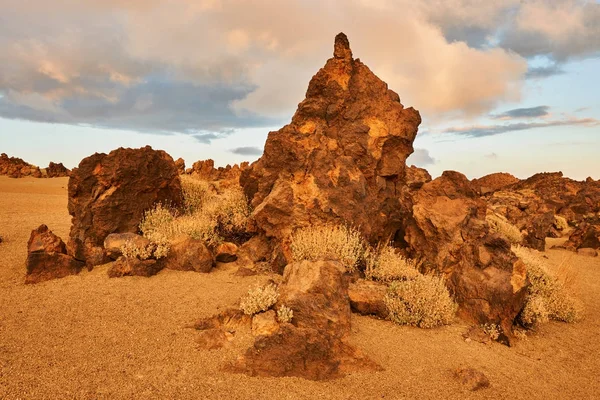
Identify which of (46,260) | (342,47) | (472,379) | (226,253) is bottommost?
(472,379)

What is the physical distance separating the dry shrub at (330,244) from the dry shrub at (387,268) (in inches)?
10.6

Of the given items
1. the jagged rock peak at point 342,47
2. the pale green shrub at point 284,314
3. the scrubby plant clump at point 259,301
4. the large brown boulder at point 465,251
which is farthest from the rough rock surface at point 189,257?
the jagged rock peak at point 342,47

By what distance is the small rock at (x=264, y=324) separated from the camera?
19.0 ft

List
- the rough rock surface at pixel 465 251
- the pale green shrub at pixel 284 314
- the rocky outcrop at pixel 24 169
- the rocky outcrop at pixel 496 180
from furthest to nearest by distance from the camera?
the rocky outcrop at pixel 24 169
the rocky outcrop at pixel 496 180
the rough rock surface at pixel 465 251
the pale green shrub at pixel 284 314

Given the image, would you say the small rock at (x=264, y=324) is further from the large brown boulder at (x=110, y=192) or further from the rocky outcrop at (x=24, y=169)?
the rocky outcrop at (x=24, y=169)

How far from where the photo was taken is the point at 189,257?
8.50 metres

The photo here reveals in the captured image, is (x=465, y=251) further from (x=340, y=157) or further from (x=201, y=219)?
A: (x=201, y=219)

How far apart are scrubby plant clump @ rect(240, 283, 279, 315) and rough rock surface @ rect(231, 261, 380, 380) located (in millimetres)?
151

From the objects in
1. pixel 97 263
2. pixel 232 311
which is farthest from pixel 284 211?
pixel 97 263

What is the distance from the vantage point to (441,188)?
31.6 feet

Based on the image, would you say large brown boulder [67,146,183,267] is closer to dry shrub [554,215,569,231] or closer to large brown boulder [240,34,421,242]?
large brown boulder [240,34,421,242]

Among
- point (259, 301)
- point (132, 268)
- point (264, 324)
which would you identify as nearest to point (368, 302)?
point (259, 301)

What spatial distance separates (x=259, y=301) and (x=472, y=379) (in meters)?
3.03

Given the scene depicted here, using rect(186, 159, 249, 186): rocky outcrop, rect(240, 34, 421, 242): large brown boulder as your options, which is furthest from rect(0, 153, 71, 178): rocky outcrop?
rect(240, 34, 421, 242): large brown boulder
